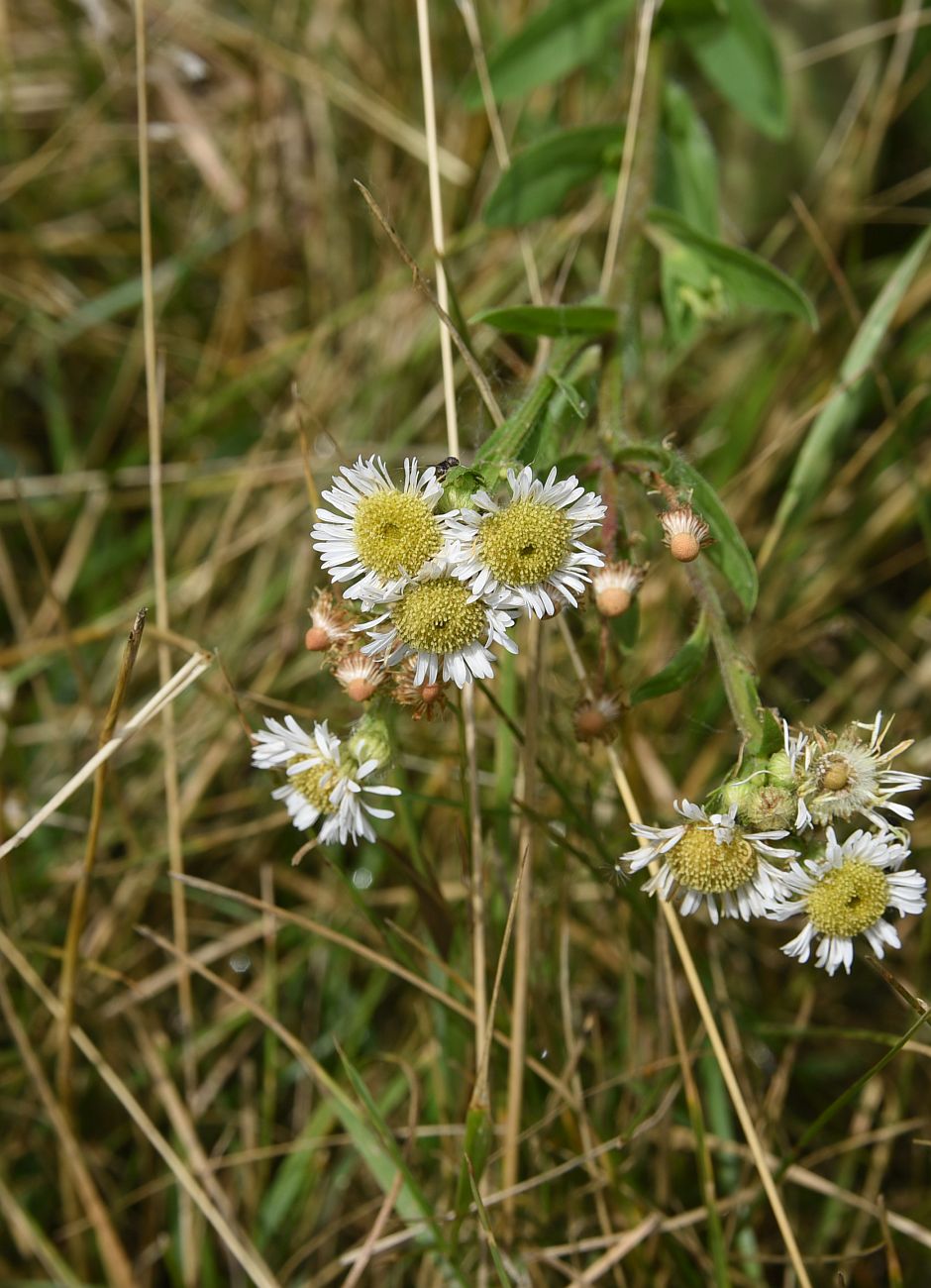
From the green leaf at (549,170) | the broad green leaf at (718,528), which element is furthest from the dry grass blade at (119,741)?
the green leaf at (549,170)

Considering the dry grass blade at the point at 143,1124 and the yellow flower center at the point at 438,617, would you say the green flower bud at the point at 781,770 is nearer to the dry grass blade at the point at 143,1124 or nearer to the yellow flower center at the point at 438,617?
the yellow flower center at the point at 438,617

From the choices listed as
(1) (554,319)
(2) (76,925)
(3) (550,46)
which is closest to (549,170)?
(3) (550,46)

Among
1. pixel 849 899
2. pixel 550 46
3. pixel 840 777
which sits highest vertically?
pixel 550 46

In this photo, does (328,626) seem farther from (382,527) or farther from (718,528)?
(718,528)

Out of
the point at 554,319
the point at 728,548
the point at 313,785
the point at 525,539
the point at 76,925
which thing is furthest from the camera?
the point at 76,925

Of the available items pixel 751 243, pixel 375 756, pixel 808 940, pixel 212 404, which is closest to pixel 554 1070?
pixel 808 940

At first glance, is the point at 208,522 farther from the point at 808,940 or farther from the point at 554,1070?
the point at 808,940

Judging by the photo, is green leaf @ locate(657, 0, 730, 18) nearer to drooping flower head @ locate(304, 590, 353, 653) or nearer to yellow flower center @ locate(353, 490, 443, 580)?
yellow flower center @ locate(353, 490, 443, 580)

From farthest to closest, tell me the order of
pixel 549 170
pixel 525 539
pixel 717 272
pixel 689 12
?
pixel 689 12
pixel 549 170
pixel 717 272
pixel 525 539
